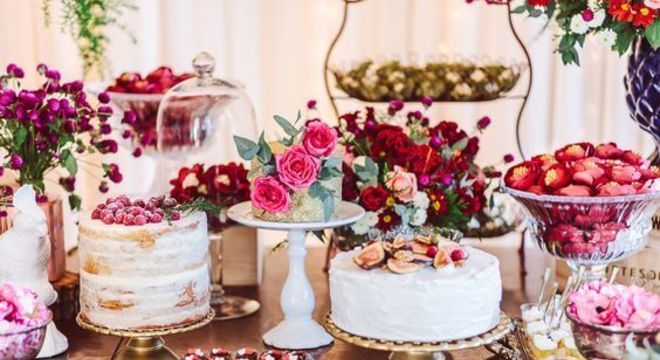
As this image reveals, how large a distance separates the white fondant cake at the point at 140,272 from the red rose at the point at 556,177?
53 cm

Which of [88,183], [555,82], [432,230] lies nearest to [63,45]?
[88,183]

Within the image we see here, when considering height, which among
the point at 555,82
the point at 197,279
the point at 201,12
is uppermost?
the point at 201,12

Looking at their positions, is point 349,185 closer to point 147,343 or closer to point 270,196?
point 270,196

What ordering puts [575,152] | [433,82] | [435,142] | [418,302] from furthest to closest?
[433,82], [435,142], [575,152], [418,302]

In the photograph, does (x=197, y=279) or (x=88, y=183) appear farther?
(x=88, y=183)

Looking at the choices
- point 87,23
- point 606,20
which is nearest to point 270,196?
point 606,20

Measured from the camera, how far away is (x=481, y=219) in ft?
6.48

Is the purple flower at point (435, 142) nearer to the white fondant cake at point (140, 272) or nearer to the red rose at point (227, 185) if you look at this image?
the red rose at point (227, 185)

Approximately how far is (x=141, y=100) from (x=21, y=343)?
74cm

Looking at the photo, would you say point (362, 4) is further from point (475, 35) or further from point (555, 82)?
point (555, 82)

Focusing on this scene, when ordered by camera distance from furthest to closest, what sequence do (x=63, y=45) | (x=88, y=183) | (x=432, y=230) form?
(x=88, y=183), (x=63, y=45), (x=432, y=230)

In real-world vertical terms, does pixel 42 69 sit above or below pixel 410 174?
above

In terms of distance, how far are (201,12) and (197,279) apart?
1.58 m

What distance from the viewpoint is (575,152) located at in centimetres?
161
